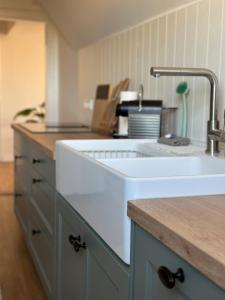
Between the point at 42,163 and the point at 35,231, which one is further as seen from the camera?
the point at 35,231

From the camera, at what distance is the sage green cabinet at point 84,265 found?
103 centimetres

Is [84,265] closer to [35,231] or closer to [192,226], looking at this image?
[192,226]

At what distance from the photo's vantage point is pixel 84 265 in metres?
1.33

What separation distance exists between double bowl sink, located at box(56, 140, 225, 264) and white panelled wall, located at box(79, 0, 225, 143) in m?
0.28

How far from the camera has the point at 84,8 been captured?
9.75 feet

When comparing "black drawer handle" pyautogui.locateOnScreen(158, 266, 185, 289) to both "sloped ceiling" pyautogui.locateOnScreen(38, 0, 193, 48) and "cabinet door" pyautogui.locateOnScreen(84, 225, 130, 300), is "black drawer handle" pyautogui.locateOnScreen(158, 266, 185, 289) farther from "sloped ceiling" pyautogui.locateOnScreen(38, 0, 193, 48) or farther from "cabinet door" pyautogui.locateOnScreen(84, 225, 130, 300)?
"sloped ceiling" pyautogui.locateOnScreen(38, 0, 193, 48)

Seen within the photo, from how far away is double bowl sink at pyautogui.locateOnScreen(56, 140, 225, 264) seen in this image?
3.11ft

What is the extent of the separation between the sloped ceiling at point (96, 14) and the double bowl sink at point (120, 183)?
805 mm

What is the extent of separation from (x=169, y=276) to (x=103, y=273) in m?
0.43

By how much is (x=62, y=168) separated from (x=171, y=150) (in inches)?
16.7

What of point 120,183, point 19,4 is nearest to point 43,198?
point 120,183

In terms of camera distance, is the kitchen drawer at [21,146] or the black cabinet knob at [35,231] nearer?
the black cabinet knob at [35,231]

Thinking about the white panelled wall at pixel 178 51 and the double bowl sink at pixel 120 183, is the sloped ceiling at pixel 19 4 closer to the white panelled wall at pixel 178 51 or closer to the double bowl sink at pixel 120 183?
the white panelled wall at pixel 178 51

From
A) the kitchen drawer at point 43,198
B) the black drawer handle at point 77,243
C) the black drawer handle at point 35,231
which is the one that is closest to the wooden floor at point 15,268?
the black drawer handle at point 35,231
